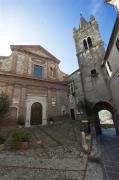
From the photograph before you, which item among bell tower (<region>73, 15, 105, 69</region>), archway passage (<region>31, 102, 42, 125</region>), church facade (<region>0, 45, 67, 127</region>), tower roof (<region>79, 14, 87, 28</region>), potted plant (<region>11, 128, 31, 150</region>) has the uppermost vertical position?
tower roof (<region>79, 14, 87, 28</region>)

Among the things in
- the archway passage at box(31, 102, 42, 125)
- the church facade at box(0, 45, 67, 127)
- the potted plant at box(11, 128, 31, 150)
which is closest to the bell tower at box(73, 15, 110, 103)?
the church facade at box(0, 45, 67, 127)

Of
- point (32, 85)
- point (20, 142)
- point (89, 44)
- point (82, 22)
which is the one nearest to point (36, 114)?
point (32, 85)

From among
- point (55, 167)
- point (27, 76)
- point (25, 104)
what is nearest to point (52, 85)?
point (27, 76)

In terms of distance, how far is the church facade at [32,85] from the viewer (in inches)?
588

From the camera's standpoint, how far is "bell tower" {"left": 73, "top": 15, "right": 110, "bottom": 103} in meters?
15.9

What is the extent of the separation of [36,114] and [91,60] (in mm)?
11471

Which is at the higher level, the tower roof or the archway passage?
the tower roof

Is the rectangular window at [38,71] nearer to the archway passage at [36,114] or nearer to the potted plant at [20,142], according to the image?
the archway passage at [36,114]

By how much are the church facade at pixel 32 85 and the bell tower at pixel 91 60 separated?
170 inches

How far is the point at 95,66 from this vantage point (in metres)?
17.0

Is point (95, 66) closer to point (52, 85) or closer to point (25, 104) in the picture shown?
point (52, 85)

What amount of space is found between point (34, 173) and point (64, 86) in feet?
53.3

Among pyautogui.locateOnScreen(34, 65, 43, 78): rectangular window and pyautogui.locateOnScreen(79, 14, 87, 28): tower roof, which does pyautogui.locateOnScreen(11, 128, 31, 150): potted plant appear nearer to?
pyautogui.locateOnScreen(34, 65, 43, 78): rectangular window

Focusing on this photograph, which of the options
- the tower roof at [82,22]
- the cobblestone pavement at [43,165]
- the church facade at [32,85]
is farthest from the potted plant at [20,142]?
the tower roof at [82,22]
